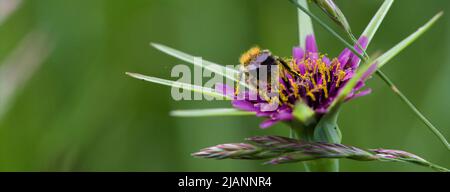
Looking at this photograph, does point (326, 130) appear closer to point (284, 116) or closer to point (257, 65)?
point (284, 116)

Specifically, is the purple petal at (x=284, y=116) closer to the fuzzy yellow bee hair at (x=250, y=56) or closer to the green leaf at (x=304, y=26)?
the fuzzy yellow bee hair at (x=250, y=56)

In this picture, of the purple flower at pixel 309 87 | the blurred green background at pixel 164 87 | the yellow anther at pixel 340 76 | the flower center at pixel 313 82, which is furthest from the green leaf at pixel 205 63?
the blurred green background at pixel 164 87

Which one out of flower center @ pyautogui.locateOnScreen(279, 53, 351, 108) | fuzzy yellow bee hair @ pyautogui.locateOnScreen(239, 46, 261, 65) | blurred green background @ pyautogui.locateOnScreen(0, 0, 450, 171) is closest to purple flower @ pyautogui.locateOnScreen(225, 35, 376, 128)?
flower center @ pyautogui.locateOnScreen(279, 53, 351, 108)

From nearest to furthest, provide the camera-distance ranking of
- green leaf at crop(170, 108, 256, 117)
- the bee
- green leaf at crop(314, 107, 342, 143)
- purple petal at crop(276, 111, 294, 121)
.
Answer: green leaf at crop(170, 108, 256, 117) → purple petal at crop(276, 111, 294, 121) → green leaf at crop(314, 107, 342, 143) → the bee

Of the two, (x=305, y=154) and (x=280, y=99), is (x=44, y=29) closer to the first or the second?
(x=280, y=99)

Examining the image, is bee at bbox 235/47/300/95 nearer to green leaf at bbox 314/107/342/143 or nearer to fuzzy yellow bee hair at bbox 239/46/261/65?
fuzzy yellow bee hair at bbox 239/46/261/65

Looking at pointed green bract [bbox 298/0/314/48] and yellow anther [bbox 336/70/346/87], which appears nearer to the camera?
yellow anther [bbox 336/70/346/87]

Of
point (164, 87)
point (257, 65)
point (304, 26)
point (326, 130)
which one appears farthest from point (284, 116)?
point (164, 87)
